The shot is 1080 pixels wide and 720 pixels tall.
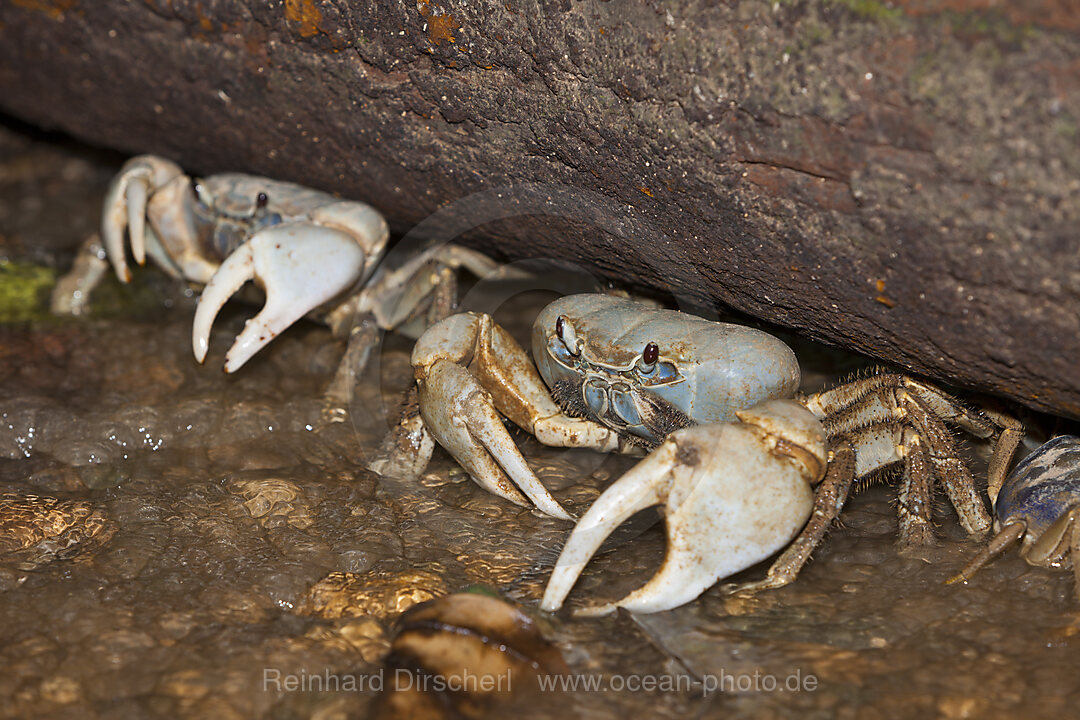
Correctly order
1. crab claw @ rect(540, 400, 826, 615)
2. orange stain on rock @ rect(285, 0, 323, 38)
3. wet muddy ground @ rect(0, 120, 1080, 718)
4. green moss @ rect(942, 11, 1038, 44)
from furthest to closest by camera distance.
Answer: orange stain on rock @ rect(285, 0, 323, 38) < crab claw @ rect(540, 400, 826, 615) < wet muddy ground @ rect(0, 120, 1080, 718) < green moss @ rect(942, 11, 1038, 44)

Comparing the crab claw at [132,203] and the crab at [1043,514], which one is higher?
the crab at [1043,514]

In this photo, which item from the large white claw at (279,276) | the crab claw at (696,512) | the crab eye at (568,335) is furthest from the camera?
the large white claw at (279,276)

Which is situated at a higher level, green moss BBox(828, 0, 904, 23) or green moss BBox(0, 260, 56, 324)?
green moss BBox(828, 0, 904, 23)

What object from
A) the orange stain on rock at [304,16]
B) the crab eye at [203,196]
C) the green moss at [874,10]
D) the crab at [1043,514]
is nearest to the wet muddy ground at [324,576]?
the crab at [1043,514]

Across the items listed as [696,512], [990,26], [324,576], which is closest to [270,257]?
[324,576]

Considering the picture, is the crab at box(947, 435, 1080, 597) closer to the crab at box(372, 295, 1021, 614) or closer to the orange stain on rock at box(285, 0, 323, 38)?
the crab at box(372, 295, 1021, 614)

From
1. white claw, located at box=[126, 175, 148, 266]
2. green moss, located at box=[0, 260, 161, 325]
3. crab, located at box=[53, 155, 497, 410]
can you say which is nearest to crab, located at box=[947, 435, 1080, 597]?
crab, located at box=[53, 155, 497, 410]

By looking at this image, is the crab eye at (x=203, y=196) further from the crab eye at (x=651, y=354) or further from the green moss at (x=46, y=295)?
the crab eye at (x=651, y=354)
